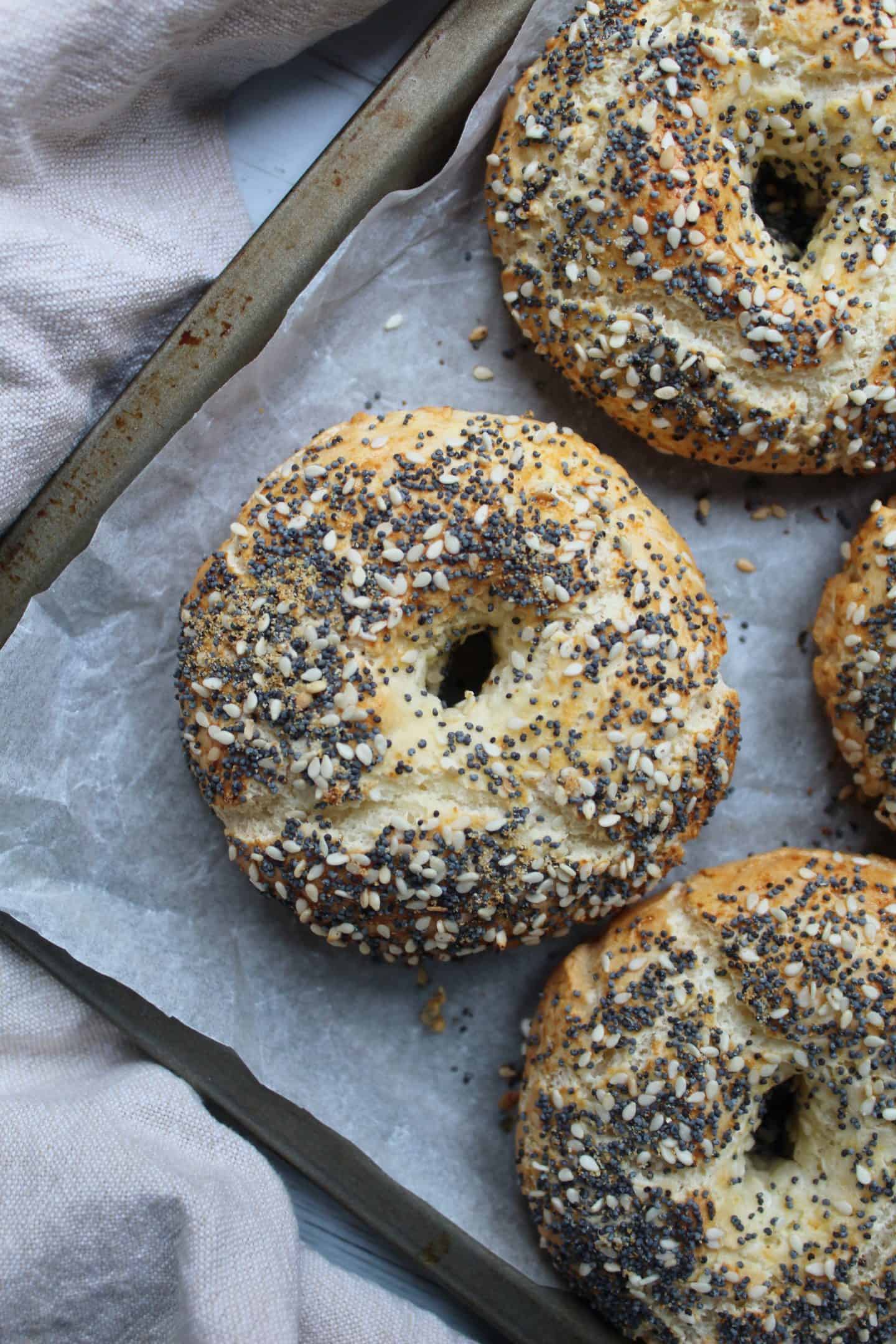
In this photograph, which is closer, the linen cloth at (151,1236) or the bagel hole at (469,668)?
the linen cloth at (151,1236)

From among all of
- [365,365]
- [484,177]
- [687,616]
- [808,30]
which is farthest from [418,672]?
[808,30]

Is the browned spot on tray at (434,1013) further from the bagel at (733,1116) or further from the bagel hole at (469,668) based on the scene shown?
the bagel hole at (469,668)

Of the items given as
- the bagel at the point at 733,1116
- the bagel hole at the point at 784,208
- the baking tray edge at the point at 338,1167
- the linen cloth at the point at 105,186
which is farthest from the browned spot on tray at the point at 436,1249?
the bagel hole at the point at 784,208

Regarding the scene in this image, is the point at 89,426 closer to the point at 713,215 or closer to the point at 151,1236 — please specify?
the point at 713,215

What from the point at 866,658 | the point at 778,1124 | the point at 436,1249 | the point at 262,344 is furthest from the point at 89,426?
the point at 778,1124

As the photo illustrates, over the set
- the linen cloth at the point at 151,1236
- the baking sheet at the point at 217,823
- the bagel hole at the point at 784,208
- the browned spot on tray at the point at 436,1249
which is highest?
the bagel hole at the point at 784,208

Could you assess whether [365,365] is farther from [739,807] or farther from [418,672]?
[739,807]
